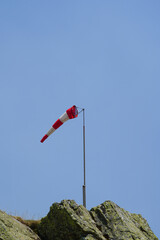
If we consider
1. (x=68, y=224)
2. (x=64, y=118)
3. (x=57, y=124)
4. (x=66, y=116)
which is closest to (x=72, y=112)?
(x=66, y=116)

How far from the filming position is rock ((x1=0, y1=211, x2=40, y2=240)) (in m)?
13.2

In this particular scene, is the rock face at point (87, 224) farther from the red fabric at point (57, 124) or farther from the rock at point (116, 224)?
the red fabric at point (57, 124)

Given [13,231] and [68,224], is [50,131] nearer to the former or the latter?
[68,224]

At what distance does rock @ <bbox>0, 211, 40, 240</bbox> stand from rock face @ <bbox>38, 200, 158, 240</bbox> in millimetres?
679

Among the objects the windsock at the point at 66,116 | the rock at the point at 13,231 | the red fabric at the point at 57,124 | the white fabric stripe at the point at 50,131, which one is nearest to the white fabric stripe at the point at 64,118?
the windsock at the point at 66,116

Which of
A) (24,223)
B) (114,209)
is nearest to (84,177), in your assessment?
(114,209)

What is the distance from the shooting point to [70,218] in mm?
14453

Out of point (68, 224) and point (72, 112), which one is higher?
point (72, 112)

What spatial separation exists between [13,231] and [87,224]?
305cm

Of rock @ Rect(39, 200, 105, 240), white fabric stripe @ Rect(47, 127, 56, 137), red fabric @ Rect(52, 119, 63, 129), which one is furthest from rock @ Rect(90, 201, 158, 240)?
white fabric stripe @ Rect(47, 127, 56, 137)

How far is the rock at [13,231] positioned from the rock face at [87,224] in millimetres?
679

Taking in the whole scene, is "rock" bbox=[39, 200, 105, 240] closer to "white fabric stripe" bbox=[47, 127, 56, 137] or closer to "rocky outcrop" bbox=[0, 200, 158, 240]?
"rocky outcrop" bbox=[0, 200, 158, 240]

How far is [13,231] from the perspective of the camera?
45.7ft

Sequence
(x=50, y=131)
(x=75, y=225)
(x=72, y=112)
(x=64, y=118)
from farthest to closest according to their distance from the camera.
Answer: (x=50, y=131) < (x=64, y=118) < (x=72, y=112) < (x=75, y=225)
